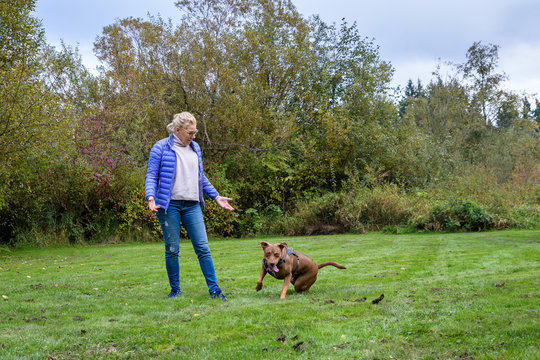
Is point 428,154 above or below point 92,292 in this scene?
Result: above

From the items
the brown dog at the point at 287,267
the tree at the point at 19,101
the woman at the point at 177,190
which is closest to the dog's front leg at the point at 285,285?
the brown dog at the point at 287,267

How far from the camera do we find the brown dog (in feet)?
18.4

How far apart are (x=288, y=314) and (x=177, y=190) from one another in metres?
2.09

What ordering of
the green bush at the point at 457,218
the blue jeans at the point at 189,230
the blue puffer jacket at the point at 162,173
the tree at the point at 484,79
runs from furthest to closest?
1. the tree at the point at 484,79
2. the green bush at the point at 457,218
3. the blue jeans at the point at 189,230
4. the blue puffer jacket at the point at 162,173

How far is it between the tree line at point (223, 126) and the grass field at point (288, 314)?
22.4ft

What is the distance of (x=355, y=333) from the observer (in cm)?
397

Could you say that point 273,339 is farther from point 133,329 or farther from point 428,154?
point 428,154

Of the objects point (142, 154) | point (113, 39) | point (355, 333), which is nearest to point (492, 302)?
point (355, 333)

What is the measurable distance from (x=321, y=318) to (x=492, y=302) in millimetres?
1793

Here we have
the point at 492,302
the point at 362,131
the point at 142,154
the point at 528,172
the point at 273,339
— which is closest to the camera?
the point at 273,339

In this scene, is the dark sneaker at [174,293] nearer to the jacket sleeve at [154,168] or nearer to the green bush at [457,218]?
the jacket sleeve at [154,168]

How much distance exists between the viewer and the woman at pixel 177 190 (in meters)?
5.79

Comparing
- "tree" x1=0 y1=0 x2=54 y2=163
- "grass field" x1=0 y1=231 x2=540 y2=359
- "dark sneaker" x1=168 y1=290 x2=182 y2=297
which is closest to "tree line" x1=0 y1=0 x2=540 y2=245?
"tree" x1=0 y1=0 x2=54 y2=163

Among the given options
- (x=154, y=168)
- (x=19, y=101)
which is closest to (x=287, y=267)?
(x=154, y=168)
